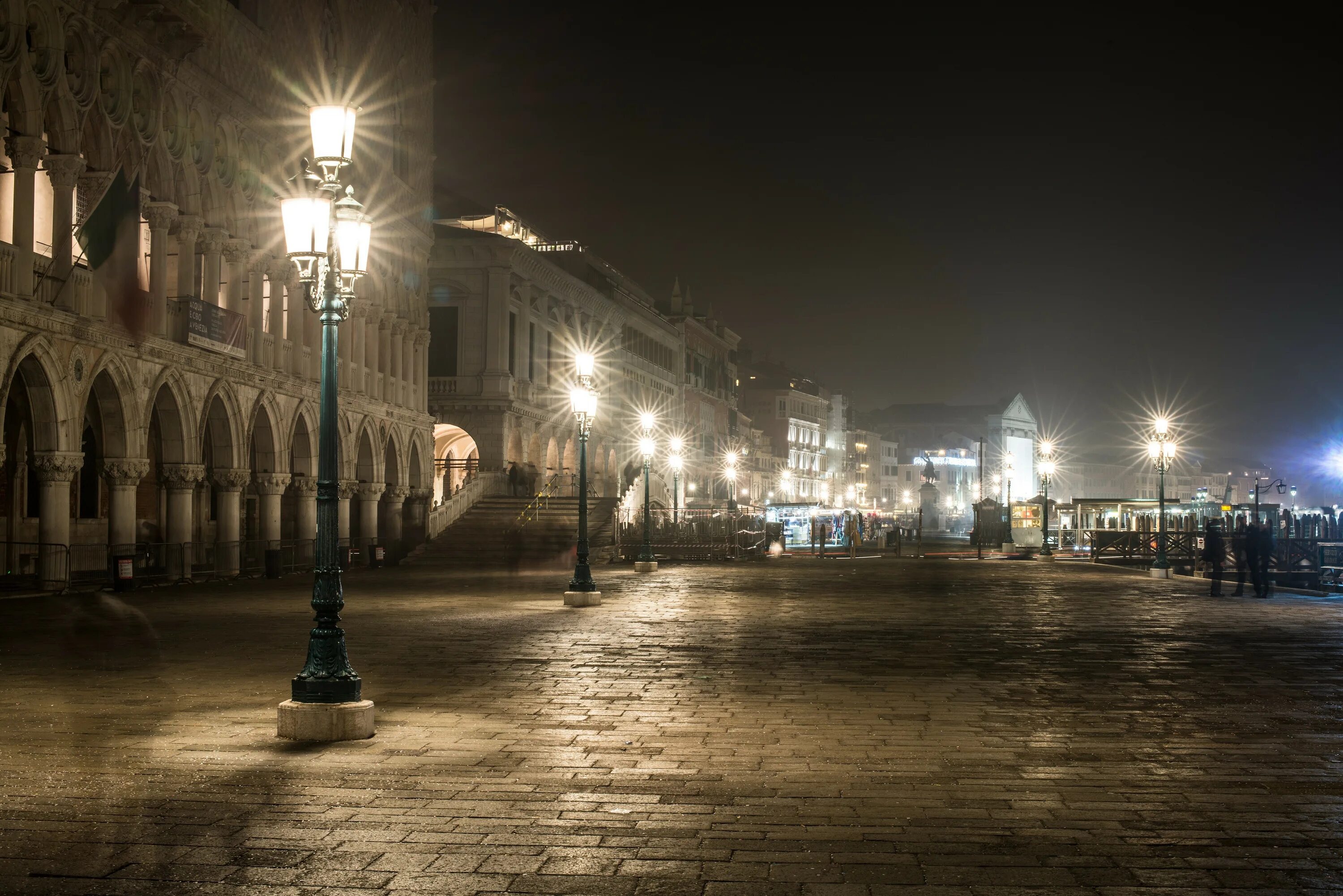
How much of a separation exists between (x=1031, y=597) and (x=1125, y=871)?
22374mm

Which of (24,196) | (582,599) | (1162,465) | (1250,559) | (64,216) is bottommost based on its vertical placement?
(582,599)

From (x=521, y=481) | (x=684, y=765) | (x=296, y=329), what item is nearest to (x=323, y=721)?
(x=684, y=765)

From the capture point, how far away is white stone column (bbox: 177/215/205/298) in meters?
31.3

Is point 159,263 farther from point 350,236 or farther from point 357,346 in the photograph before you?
point 350,236

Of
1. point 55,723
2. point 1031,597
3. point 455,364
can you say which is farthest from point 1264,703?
point 455,364

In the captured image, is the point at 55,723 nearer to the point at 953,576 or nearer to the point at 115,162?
the point at 115,162

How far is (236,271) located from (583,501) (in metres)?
14.2

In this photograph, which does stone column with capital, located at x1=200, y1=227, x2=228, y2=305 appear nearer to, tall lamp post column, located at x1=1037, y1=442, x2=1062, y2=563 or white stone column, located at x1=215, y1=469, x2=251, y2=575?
white stone column, located at x1=215, y1=469, x2=251, y2=575

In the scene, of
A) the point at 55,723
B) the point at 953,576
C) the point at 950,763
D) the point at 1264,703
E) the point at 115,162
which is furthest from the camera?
the point at 953,576

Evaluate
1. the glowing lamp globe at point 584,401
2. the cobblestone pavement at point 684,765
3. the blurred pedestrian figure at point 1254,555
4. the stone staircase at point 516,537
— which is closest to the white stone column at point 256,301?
the stone staircase at point 516,537

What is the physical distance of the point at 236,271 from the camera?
34.2 metres

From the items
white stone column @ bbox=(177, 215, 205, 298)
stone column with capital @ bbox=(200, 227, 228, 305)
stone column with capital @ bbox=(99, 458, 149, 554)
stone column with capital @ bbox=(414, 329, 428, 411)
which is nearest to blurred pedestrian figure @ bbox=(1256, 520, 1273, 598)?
stone column with capital @ bbox=(99, 458, 149, 554)

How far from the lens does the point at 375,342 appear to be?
45438mm

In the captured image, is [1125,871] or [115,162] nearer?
[1125,871]
